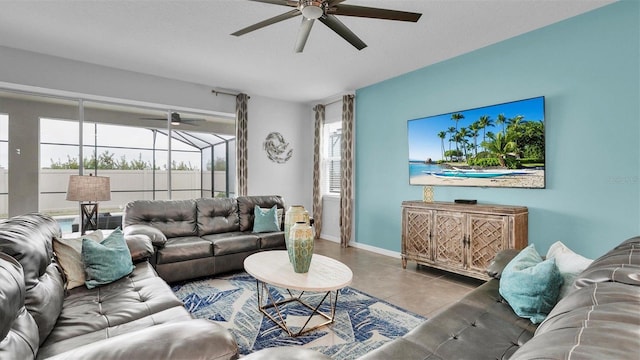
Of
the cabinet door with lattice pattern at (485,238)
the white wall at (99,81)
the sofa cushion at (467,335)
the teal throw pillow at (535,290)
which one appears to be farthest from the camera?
the white wall at (99,81)

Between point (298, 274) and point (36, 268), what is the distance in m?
1.56

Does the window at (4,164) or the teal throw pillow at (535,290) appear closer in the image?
the teal throw pillow at (535,290)

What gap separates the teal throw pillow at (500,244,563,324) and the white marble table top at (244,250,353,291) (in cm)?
103

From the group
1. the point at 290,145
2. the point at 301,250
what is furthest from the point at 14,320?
the point at 290,145

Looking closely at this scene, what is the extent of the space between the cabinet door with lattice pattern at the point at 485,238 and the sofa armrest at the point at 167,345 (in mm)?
2981

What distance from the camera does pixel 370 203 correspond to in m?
5.11

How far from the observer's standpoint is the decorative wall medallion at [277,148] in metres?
6.07

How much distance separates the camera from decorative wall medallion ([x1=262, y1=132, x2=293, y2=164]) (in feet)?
19.9

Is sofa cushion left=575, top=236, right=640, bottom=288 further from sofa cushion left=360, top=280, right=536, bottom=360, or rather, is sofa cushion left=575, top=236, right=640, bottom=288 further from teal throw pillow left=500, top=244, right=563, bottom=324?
sofa cushion left=360, top=280, right=536, bottom=360

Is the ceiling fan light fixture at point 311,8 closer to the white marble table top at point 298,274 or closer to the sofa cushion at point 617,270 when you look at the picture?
the white marble table top at point 298,274

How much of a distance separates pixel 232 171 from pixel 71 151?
2363mm

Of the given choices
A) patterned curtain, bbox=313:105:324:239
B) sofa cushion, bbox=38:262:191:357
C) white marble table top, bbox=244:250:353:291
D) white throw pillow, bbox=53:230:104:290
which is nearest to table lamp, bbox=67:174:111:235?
white throw pillow, bbox=53:230:104:290

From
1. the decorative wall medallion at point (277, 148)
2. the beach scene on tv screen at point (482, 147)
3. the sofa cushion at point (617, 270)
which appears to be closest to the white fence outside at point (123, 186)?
the decorative wall medallion at point (277, 148)

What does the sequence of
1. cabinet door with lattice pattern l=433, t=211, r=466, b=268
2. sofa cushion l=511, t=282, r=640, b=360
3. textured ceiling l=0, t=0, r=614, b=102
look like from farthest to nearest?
cabinet door with lattice pattern l=433, t=211, r=466, b=268 < textured ceiling l=0, t=0, r=614, b=102 < sofa cushion l=511, t=282, r=640, b=360
